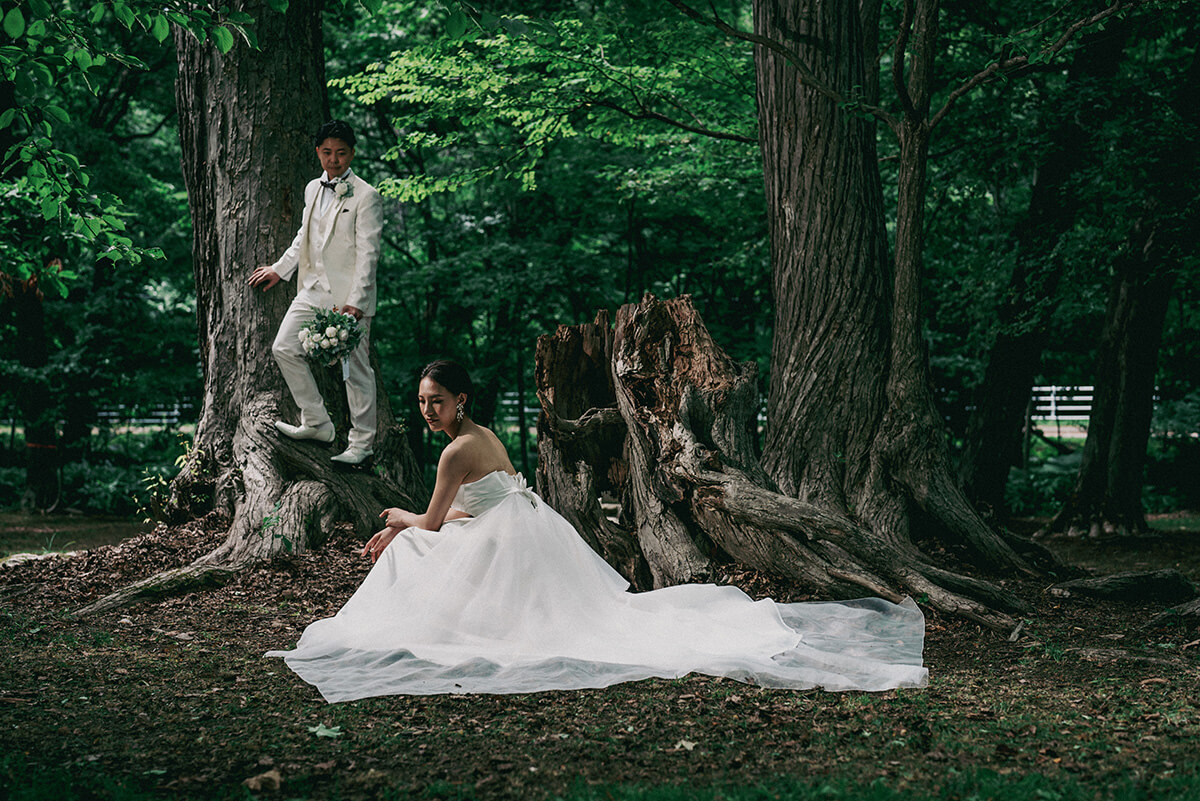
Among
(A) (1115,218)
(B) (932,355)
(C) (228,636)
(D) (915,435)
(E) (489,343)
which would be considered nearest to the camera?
(C) (228,636)

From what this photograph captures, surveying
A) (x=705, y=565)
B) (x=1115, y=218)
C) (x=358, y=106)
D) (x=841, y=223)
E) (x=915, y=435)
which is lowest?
(x=705, y=565)

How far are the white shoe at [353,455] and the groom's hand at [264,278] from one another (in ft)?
4.80

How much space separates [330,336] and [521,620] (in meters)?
3.04

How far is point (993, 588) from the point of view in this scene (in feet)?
19.2

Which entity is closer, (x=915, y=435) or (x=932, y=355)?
(x=915, y=435)

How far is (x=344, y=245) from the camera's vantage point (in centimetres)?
748

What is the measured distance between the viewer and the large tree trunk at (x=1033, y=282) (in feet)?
33.4

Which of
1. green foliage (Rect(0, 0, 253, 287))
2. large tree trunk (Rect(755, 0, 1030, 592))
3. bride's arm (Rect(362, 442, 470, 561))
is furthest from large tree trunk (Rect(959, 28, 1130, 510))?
green foliage (Rect(0, 0, 253, 287))

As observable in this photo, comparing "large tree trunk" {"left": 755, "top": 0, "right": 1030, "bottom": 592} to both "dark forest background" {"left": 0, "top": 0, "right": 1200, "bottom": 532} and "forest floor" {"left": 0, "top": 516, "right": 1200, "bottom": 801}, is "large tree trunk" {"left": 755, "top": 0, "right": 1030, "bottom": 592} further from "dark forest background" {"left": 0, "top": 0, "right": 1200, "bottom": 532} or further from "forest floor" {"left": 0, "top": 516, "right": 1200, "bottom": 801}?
"forest floor" {"left": 0, "top": 516, "right": 1200, "bottom": 801}

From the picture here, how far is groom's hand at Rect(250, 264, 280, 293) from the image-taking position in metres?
7.73

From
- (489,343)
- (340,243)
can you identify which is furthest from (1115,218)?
(489,343)

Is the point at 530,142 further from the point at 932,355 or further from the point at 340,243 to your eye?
the point at 932,355

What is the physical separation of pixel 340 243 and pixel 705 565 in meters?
3.70

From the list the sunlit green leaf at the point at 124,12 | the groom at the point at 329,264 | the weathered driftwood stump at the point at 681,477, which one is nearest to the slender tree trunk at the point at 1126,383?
the weathered driftwood stump at the point at 681,477
